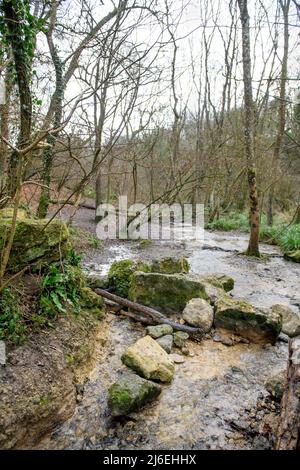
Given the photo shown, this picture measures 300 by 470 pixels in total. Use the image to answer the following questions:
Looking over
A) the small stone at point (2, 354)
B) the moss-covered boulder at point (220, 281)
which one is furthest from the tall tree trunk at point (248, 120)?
the small stone at point (2, 354)

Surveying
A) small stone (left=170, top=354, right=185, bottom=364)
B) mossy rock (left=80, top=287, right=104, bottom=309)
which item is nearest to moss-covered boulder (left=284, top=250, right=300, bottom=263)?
small stone (left=170, top=354, right=185, bottom=364)

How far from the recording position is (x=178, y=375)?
2.85m

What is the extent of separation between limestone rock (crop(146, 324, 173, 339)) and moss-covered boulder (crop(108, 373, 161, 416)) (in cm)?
90

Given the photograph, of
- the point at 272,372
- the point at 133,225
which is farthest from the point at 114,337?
the point at 133,225

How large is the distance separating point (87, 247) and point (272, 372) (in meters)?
5.53

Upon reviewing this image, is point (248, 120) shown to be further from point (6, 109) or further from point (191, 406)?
point (191, 406)

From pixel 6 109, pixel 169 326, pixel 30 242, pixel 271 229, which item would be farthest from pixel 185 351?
pixel 271 229

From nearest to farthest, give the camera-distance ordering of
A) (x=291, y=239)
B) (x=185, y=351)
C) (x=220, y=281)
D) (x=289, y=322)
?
1. (x=185, y=351)
2. (x=289, y=322)
3. (x=220, y=281)
4. (x=291, y=239)

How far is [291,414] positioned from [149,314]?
7.36 feet

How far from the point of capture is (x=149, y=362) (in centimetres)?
272

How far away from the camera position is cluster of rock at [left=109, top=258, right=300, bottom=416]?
2412mm

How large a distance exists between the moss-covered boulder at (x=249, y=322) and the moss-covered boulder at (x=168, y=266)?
57.8 inches

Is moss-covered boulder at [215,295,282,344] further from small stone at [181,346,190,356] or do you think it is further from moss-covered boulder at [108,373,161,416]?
moss-covered boulder at [108,373,161,416]

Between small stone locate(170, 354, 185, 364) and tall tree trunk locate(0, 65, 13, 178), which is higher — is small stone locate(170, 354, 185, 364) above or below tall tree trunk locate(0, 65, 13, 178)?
below
